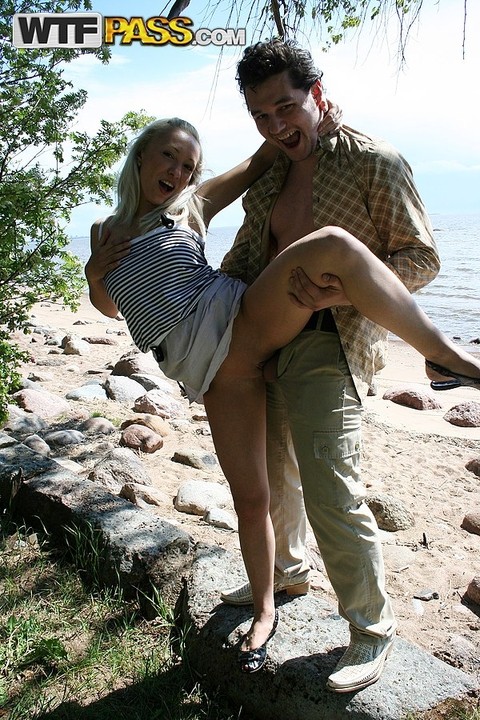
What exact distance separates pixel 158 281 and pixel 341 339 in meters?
0.69

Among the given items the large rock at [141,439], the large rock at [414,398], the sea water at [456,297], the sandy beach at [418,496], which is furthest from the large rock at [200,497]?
the sea water at [456,297]

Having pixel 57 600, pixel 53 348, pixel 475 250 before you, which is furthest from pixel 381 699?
pixel 475 250

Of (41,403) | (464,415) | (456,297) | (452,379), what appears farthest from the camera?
(456,297)

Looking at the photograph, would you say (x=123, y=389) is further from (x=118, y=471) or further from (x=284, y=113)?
(x=284, y=113)

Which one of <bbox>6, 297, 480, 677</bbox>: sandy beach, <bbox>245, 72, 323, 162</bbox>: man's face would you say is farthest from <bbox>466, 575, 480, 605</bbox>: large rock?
<bbox>245, 72, 323, 162</bbox>: man's face

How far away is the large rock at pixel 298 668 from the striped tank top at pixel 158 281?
3.62 feet

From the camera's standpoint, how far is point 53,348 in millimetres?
10195

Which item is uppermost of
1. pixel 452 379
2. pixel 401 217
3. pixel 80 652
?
pixel 401 217

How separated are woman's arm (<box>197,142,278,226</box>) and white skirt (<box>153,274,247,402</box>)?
0.57 meters

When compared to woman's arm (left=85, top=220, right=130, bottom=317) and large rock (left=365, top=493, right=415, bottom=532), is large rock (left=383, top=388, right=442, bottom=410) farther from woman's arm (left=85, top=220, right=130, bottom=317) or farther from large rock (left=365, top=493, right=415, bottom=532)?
woman's arm (left=85, top=220, right=130, bottom=317)

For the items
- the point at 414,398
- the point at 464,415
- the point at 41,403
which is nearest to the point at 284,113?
the point at 41,403

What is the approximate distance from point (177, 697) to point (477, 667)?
53.0 inches

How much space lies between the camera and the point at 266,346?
2602 millimetres

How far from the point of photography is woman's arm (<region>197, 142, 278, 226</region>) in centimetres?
306
